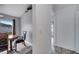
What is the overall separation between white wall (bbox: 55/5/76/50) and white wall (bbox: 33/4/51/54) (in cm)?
9

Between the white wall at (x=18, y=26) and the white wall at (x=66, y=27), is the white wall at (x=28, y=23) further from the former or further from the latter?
the white wall at (x=66, y=27)

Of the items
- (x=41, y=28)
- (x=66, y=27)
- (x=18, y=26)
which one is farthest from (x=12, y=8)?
(x=66, y=27)

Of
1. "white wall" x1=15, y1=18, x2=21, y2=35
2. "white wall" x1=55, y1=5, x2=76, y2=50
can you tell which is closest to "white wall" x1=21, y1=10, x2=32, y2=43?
"white wall" x1=15, y1=18, x2=21, y2=35

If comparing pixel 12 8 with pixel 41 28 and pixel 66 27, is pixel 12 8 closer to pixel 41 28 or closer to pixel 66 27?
pixel 41 28

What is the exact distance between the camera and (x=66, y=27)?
3.69ft

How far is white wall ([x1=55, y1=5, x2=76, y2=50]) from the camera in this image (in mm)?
1107

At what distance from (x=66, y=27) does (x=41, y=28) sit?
0.25 m

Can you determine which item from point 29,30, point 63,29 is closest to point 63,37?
point 63,29

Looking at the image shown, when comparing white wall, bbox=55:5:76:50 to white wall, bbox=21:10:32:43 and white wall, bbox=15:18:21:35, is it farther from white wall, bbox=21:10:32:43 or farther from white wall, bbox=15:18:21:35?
white wall, bbox=15:18:21:35

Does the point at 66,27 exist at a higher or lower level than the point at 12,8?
lower

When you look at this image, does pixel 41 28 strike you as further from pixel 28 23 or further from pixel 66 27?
pixel 66 27

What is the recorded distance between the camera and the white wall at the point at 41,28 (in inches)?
44.0

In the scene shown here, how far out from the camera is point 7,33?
110 centimetres

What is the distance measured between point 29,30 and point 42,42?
177 mm
